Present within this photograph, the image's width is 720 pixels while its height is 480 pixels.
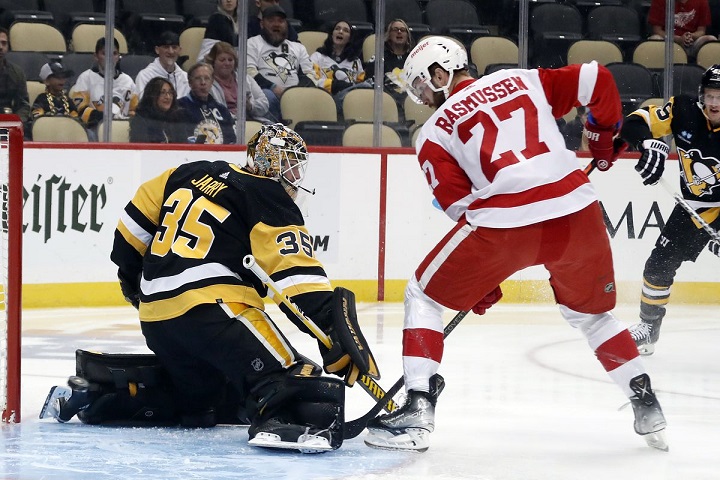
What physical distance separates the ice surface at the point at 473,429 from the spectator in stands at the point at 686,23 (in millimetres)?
2265

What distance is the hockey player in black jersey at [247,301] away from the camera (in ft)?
10.6

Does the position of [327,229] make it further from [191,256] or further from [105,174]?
[191,256]

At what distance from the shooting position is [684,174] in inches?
203

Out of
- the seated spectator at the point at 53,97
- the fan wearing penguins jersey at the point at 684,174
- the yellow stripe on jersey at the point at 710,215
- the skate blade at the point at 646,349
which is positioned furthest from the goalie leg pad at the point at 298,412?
the seated spectator at the point at 53,97

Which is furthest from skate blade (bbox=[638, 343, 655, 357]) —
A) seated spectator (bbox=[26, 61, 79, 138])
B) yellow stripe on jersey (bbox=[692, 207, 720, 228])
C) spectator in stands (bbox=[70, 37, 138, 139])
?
seated spectator (bbox=[26, 61, 79, 138])

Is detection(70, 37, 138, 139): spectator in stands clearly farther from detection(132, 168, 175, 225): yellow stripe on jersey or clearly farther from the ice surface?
detection(132, 168, 175, 225): yellow stripe on jersey

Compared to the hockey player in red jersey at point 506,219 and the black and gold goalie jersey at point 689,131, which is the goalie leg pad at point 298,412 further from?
the black and gold goalie jersey at point 689,131

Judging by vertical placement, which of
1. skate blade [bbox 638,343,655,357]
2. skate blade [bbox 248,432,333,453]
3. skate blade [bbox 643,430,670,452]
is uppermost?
skate blade [bbox 248,432,333,453]

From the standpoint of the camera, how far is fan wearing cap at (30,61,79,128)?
629 cm

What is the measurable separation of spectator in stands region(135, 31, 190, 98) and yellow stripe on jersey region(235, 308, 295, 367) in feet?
11.6

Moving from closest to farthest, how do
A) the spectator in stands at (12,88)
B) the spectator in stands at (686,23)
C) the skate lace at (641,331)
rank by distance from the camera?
the skate lace at (641,331)
the spectator in stands at (12,88)
the spectator in stands at (686,23)

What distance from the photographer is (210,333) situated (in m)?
3.26

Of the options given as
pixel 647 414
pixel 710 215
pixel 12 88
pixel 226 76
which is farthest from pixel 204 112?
pixel 647 414

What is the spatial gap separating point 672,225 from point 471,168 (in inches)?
87.7
